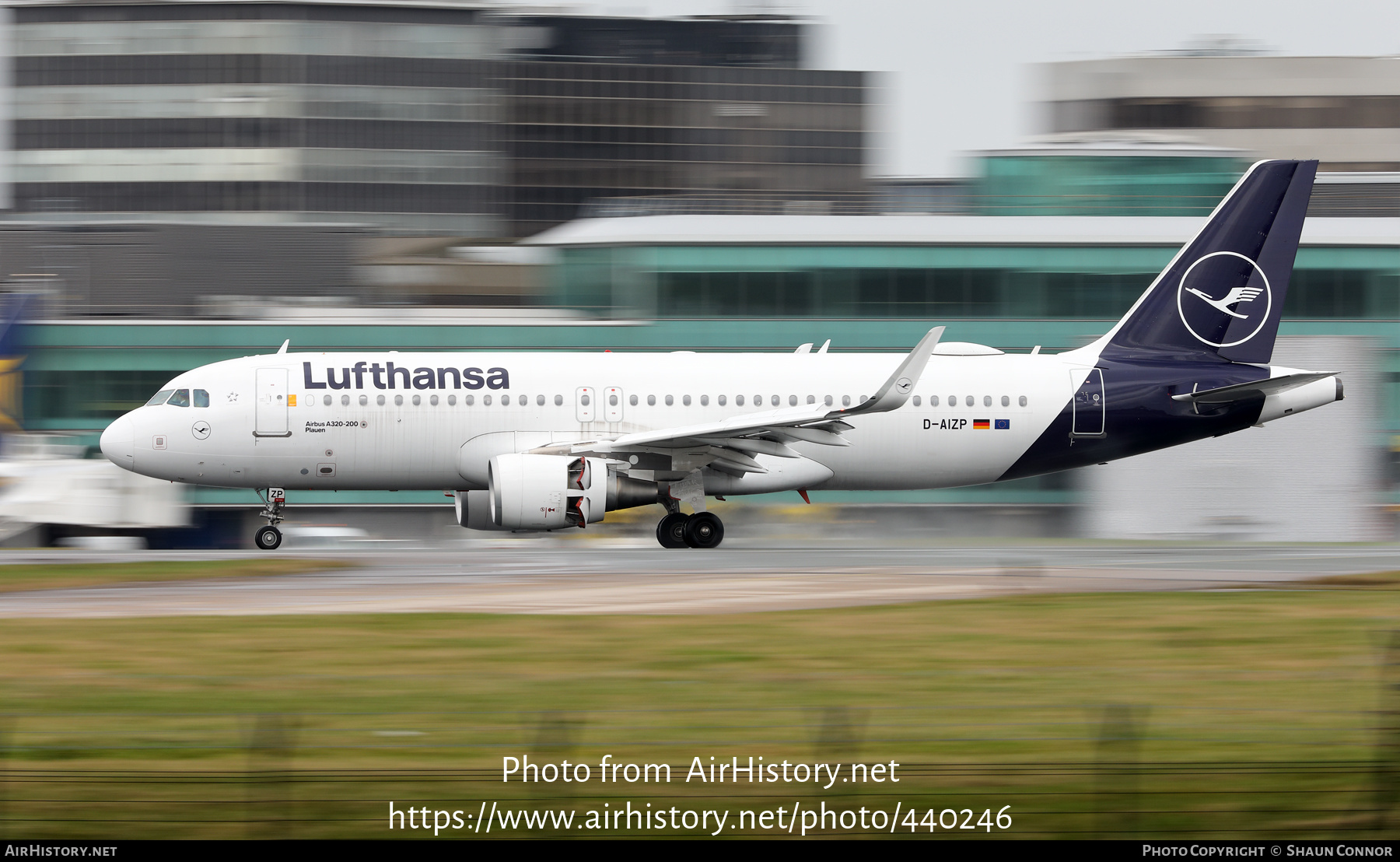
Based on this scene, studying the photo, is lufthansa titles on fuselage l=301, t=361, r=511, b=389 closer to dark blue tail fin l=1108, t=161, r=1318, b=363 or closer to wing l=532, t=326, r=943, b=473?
wing l=532, t=326, r=943, b=473

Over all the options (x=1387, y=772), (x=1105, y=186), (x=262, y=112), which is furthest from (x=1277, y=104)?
(x=1387, y=772)

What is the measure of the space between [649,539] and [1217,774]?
86.3 feet

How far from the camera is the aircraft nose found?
2872 cm

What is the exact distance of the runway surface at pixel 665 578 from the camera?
63.0 feet

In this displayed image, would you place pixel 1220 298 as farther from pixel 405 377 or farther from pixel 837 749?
pixel 837 749

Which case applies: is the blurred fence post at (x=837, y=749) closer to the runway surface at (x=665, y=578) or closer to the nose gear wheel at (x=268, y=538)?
the runway surface at (x=665, y=578)

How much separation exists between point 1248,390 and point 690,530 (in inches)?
414

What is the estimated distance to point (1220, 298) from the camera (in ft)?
101

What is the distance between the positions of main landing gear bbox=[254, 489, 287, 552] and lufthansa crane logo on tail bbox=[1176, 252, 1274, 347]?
17.0 meters

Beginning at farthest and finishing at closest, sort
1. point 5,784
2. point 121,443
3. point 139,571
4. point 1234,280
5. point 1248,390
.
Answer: point 1234,280 < point 1248,390 < point 121,443 < point 139,571 < point 5,784

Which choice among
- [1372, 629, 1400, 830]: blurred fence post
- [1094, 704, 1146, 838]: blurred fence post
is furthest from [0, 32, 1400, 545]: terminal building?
[1094, 704, 1146, 838]: blurred fence post

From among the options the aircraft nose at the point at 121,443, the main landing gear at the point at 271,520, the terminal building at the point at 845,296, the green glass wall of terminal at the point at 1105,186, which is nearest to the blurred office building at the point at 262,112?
the terminal building at the point at 845,296

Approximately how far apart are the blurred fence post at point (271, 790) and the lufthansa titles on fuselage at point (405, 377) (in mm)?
20716

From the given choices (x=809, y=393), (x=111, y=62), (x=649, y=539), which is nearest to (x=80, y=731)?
(x=809, y=393)
